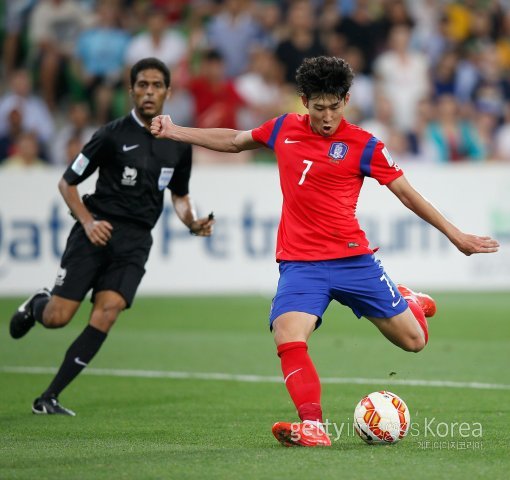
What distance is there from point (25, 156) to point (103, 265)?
29.0ft

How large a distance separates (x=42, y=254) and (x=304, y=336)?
10067 mm

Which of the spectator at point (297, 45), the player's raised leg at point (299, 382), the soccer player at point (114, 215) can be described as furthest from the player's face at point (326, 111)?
the spectator at point (297, 45)

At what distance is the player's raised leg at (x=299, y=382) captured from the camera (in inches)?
248

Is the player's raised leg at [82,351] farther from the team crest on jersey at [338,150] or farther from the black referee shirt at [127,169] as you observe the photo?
the team crest on jersey at [338,150]

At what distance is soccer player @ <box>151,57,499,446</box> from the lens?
21.5ft

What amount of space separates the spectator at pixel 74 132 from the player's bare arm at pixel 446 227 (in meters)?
11.2

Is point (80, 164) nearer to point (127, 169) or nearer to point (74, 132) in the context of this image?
point (127, 169)

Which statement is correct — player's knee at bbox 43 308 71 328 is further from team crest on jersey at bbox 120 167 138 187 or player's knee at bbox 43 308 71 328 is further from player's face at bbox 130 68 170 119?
player's face at bbox 130 68 170 119

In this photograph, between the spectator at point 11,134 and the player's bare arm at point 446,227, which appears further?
the spectator at point 11,134

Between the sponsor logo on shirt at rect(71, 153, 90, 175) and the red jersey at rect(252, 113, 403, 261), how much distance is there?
2.02 metres

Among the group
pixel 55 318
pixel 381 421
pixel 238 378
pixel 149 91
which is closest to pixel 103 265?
pixel 55 318

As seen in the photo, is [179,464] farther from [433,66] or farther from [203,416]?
[433,66]

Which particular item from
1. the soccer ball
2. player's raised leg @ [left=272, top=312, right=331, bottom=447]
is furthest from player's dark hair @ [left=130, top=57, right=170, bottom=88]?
the soccer ball

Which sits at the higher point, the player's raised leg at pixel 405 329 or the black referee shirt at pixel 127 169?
the black referee shirt at pixel 127 169
